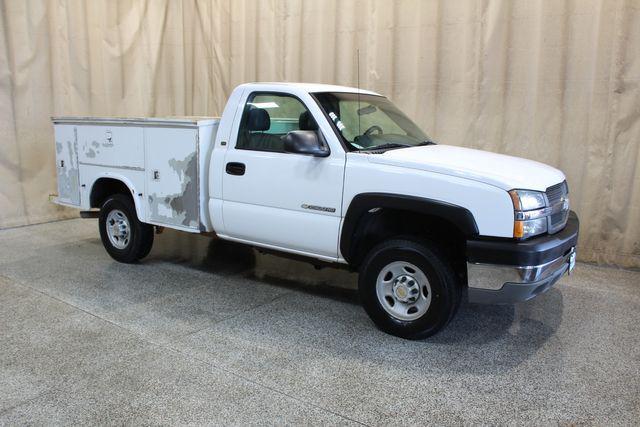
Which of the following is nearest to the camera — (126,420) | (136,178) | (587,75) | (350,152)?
(126,420)

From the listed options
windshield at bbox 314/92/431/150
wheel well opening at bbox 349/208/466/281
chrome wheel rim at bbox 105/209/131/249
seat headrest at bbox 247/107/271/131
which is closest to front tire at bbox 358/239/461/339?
wheel well opening at bbox 349/208/466/281

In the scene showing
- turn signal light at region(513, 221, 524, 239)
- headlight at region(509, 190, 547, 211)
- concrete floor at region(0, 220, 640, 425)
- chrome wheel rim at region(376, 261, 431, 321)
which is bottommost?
concrete floor at region(0, 220, 640, 425)

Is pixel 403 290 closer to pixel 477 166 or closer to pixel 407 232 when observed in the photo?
pixel 407 232

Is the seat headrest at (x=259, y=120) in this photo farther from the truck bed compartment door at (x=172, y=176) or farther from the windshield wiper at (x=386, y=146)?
the windshield wiper at (x=386, y=146)


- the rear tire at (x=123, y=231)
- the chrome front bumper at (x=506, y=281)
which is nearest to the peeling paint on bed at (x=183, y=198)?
the rear tire at (x=123, y=231)

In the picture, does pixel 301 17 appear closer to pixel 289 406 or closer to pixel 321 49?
pixel 321 49

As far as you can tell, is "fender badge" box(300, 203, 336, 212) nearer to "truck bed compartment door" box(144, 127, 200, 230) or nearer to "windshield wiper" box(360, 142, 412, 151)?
"windshield wiper" box(360, 142, 412, 151)

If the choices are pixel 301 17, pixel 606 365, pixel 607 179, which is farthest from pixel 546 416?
pixel 301 17

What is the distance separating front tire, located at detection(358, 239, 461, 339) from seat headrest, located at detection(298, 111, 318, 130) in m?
1.14

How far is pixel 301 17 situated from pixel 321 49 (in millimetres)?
607

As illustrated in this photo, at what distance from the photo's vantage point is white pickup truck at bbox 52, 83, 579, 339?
3650 mm

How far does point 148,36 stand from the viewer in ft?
29.0

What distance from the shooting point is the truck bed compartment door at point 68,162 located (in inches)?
236

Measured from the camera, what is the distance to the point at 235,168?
15.6 ft
